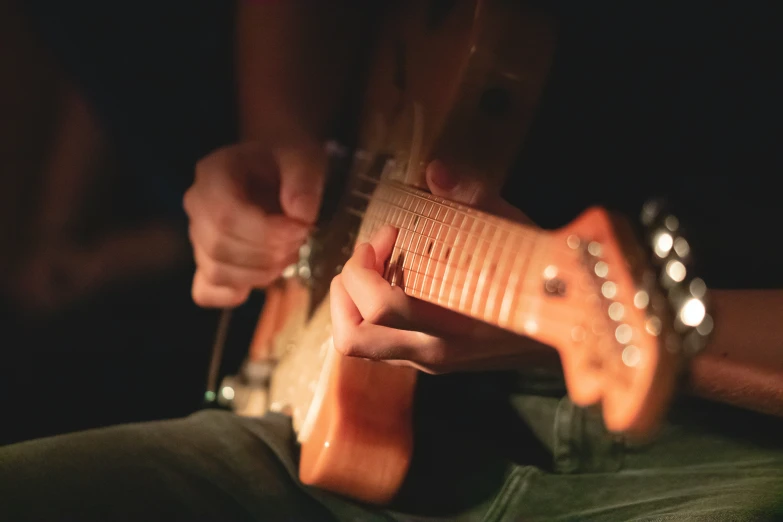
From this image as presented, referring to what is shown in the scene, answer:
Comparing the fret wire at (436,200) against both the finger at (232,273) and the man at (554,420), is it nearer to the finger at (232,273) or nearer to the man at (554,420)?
the man at (554,420)

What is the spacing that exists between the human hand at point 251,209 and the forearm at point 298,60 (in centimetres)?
11

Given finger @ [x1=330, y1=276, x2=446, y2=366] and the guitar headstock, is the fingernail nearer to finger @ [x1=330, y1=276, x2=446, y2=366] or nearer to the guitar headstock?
finger @ [x1=330, y1=276, x2=446, y2=366]

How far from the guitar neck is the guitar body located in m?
0.07

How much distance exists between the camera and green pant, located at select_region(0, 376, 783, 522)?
0.52 m

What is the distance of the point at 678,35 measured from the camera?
487 millimetres

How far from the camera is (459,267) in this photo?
0.43 meters

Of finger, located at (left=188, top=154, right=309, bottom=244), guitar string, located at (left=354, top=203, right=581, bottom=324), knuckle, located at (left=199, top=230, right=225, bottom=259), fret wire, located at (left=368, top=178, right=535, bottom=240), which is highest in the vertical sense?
fret wire, located at (left=368, top=178, right=535, bottom=240)

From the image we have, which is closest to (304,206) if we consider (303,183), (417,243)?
(303,183)

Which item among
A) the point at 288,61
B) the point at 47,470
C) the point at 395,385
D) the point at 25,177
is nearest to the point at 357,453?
the point at 395,385

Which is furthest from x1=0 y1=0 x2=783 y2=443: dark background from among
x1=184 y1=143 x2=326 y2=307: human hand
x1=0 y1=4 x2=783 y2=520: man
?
x1=184 y1=143 x2=326 y2=307: human hand

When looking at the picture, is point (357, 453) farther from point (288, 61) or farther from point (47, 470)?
point (288, 61)

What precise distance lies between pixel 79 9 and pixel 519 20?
70 cm

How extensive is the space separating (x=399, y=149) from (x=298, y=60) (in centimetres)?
34

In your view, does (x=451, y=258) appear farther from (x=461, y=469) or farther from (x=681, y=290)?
(x=461, y=469)
